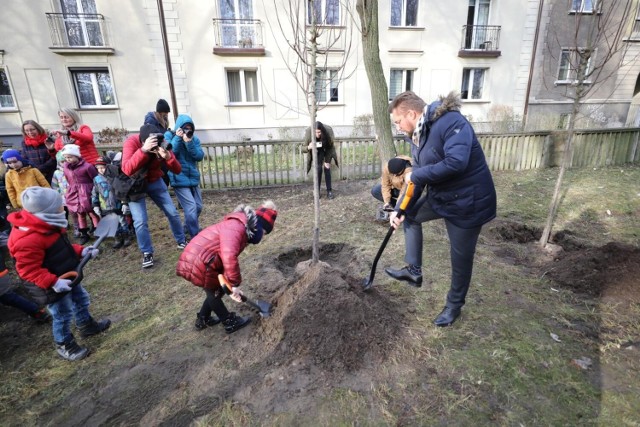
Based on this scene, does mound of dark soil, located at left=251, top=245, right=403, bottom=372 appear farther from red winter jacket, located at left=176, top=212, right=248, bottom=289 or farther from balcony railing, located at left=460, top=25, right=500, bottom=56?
balcony railing, located at left=460, top=25, right=500, bottom=56

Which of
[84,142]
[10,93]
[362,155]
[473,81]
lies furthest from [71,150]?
[473,81]

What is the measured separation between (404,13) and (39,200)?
1624cm

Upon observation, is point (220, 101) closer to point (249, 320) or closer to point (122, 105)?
point (122, 105)

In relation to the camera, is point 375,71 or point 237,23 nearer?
point 375,71

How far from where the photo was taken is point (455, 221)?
2.62 m

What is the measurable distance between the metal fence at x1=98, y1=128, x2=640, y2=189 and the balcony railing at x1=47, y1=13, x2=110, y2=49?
29.5 feet

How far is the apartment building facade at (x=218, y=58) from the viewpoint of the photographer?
13289 millimetres

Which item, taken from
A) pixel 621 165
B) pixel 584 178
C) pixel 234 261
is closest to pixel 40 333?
pixel 234 261

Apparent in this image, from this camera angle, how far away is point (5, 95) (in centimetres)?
1366

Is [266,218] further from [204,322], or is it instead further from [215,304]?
[204,322]

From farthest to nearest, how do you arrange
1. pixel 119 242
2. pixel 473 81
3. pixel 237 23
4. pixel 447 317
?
pixel 473 81 → pixel 237 23 → pixel 119 242 → pixel 447 317

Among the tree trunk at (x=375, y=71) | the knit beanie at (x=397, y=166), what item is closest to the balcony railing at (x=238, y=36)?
the tree trunk at (x=375, y=71)

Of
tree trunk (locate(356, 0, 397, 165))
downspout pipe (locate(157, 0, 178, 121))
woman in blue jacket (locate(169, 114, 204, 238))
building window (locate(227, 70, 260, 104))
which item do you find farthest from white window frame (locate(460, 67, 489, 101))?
woman in blue jacket (locate(169, 114, 204, 238))

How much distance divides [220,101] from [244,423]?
46.5 feet
